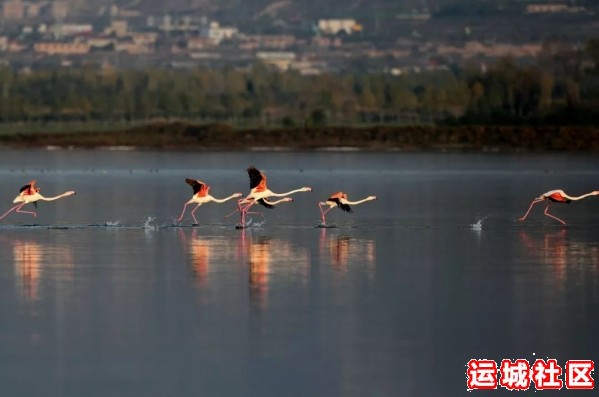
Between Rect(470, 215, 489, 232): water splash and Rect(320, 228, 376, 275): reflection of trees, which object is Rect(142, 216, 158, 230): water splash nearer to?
Rect(320, 228, 376, 275): reflection of trees

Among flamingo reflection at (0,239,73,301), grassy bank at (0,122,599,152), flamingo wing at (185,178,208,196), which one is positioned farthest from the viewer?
grassy bank at (0,122,599,152)

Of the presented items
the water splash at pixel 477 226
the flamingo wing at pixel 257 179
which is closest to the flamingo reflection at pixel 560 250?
the water splash at pixel 477 226

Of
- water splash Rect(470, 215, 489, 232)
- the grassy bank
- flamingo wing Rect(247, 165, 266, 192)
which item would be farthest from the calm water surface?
the grassy bank

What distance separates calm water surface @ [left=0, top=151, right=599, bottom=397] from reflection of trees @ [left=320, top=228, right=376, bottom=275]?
0.07 m

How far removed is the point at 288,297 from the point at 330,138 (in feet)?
253

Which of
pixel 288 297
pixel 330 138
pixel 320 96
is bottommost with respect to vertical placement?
pixel 288 297

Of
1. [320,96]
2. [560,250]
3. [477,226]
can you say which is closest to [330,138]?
[320,96]

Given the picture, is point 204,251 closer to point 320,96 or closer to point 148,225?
point 148,225

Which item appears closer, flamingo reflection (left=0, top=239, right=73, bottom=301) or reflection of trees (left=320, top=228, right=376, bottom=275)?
flamingo reflection (left=0, top=239, right=73, bottom=301)

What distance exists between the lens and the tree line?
109m

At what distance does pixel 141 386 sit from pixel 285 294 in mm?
5964

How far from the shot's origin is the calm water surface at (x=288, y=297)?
1761 centimetres

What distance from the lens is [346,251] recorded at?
28.8 metres

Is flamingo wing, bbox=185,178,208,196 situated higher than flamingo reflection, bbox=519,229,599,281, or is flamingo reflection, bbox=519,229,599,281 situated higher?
flamingo wing, bbox=185,178,208,196
